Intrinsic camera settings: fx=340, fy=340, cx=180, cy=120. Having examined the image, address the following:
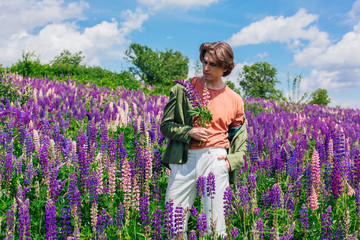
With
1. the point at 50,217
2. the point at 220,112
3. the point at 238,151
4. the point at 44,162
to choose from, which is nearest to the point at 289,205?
the point at 238,151

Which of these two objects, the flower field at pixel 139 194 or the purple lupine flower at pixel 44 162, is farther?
the purple lupine flower at pixel 44 162

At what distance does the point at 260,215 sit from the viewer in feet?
14.6

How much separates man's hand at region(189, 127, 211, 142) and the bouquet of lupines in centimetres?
8

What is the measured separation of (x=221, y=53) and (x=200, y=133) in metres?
0.99

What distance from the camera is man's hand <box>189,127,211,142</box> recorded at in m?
3.77

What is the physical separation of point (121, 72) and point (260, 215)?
16.5 m

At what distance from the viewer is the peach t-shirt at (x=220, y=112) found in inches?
161

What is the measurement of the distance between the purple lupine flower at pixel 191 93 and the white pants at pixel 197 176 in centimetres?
56

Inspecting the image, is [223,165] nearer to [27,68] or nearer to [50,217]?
[50,217]

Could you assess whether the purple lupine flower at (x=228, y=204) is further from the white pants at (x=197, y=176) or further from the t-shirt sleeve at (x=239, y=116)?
the t-shirt sleeve at (x=239, y=116)

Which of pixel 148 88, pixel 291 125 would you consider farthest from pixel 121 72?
pixel 291 125

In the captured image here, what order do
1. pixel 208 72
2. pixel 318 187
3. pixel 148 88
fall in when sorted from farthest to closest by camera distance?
pixel 148 88
pixel 318 187
pixel 208 72

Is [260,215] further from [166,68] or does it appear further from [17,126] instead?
[166,68]

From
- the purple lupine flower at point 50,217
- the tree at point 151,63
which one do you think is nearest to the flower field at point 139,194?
the purple lupine flower at point 50,217
